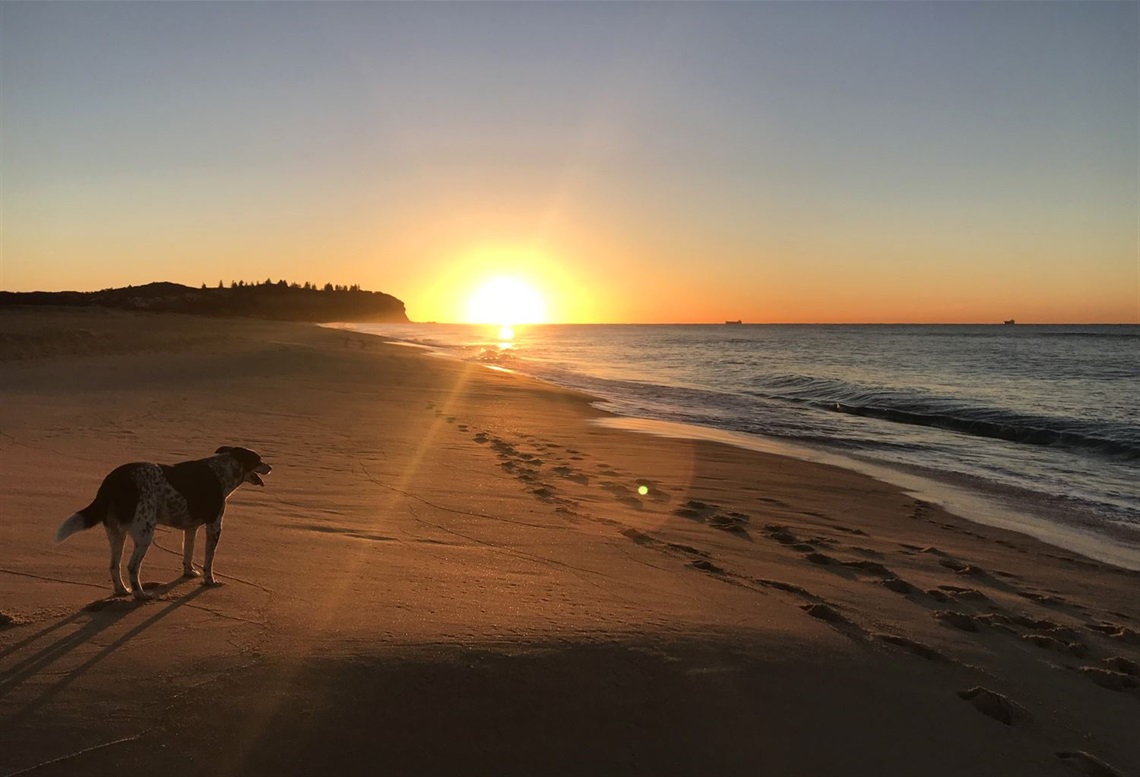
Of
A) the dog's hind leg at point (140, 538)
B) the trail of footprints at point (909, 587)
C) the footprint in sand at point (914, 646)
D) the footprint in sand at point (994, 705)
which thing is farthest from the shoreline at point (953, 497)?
the dog's hind leg at point (140, 538)

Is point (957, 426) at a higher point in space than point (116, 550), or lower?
lower

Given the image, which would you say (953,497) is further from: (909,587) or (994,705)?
(994,705)

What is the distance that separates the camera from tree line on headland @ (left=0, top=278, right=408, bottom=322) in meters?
78.4

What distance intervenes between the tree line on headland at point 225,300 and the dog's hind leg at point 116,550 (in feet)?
228

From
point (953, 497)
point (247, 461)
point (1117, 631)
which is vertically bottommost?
point (953, 497)

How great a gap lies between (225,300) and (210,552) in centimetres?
10863

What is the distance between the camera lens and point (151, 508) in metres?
4.41

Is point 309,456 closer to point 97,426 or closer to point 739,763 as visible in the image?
point 97,426

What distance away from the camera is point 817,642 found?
14.3ft

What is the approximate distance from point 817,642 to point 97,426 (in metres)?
11.2

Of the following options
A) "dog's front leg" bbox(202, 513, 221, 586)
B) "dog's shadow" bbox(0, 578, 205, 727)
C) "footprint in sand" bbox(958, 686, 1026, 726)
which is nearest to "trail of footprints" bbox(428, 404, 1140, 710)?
"footprint in sand" bbox(958, 686, 1026, 726)

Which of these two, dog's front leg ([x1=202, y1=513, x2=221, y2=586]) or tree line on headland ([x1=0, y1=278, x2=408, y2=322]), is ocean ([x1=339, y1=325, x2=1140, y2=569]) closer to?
dog's front leg ([x1=202, y1=513, x2=221, y2=586])

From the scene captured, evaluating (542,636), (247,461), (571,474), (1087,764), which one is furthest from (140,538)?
(571,474)

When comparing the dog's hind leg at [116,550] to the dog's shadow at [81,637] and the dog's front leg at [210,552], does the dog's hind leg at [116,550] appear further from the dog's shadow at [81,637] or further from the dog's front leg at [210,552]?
the dog's front leg at [210,552]
